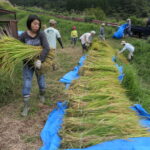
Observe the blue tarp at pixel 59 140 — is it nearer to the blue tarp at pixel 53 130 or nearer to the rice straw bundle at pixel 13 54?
the blue tarp at pixel 53 130

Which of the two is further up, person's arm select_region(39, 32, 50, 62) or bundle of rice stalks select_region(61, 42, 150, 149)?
person's arm select_region(39, 32, 50, 62)

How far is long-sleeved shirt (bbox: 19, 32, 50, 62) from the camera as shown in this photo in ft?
8.46

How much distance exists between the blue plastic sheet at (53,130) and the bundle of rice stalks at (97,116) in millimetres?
111

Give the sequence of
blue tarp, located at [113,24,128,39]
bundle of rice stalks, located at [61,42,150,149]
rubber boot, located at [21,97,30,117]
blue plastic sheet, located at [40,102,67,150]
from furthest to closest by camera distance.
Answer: blue tarp, located at [113,24,128,39], rubber boot, located at [21,97,30,117], blue plastic sheet, located at [40,102,67,150], bundle of rice stalks, located at [61,42,150,149]

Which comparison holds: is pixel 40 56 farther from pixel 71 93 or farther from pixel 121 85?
pixel 121 85

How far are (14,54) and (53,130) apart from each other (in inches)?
45.0

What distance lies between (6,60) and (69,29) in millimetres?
11290

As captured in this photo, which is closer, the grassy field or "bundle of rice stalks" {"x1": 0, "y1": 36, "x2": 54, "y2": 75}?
the grassy field

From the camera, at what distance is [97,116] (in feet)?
7.11

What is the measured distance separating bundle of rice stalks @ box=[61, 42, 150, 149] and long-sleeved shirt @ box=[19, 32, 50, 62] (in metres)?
0.64

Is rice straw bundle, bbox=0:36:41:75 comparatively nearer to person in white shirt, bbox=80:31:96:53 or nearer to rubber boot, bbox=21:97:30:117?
rubber boot, bbox=21:97:30:117

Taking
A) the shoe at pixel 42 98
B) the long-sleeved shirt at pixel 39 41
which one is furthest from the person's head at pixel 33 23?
the shoe at pixel 42 98

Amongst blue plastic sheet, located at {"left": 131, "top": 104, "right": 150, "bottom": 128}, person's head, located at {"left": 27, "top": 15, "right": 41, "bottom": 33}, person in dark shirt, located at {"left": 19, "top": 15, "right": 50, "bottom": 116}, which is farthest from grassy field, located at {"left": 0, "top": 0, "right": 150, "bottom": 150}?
person's head, located at {"left": 27, "top": 15, "right": 41, "bottom": 33}

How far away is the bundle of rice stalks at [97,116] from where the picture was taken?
75.3 inches
